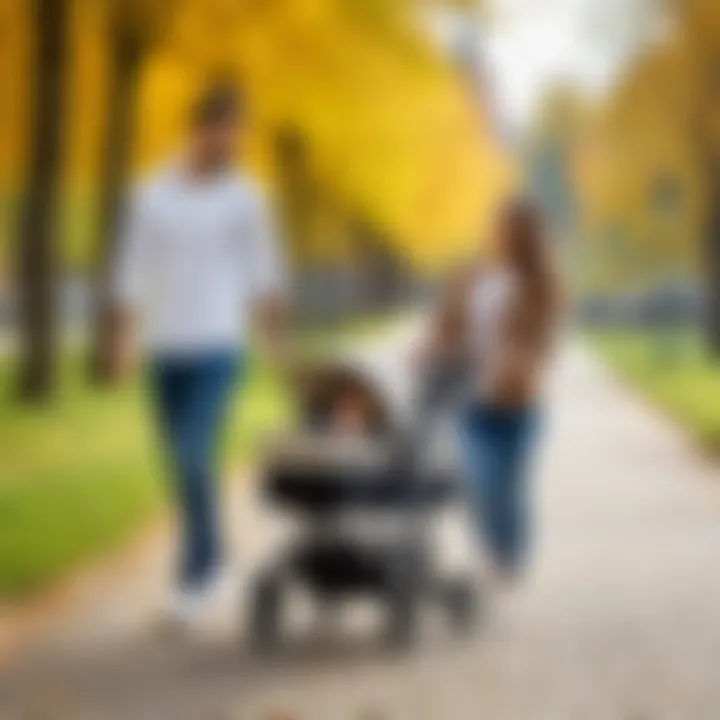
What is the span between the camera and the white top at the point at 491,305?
2.73m

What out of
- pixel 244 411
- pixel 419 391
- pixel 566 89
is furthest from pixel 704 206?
pixel 244 411

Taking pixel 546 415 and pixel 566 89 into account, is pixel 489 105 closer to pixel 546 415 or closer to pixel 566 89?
pixel 566 89

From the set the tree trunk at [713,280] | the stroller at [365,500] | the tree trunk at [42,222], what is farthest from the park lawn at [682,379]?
the tree trunk at [42,222]

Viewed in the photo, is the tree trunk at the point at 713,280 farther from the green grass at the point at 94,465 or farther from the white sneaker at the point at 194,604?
the white sneaker at the point at 194,604

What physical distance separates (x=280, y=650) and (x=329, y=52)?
2.75 ft

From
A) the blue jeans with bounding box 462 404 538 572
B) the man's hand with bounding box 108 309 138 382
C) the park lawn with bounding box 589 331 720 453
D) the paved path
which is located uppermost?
the man's hand with bounding box 108 309 138 382

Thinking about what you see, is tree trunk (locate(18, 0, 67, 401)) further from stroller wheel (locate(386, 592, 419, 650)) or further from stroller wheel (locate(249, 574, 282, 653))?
stroller wheel (locate(386, 592, 419, 650))

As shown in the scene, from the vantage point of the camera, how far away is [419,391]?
2.76 metres

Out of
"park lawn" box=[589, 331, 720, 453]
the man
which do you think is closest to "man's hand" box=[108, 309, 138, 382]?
the man

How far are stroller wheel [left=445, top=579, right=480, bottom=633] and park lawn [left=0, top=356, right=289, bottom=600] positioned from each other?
321mm

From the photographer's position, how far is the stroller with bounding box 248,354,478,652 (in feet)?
9.00

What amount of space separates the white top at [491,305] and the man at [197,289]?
10.3 inches

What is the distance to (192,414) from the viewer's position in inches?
109

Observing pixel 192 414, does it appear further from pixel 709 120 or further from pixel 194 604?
pixel 709 120
